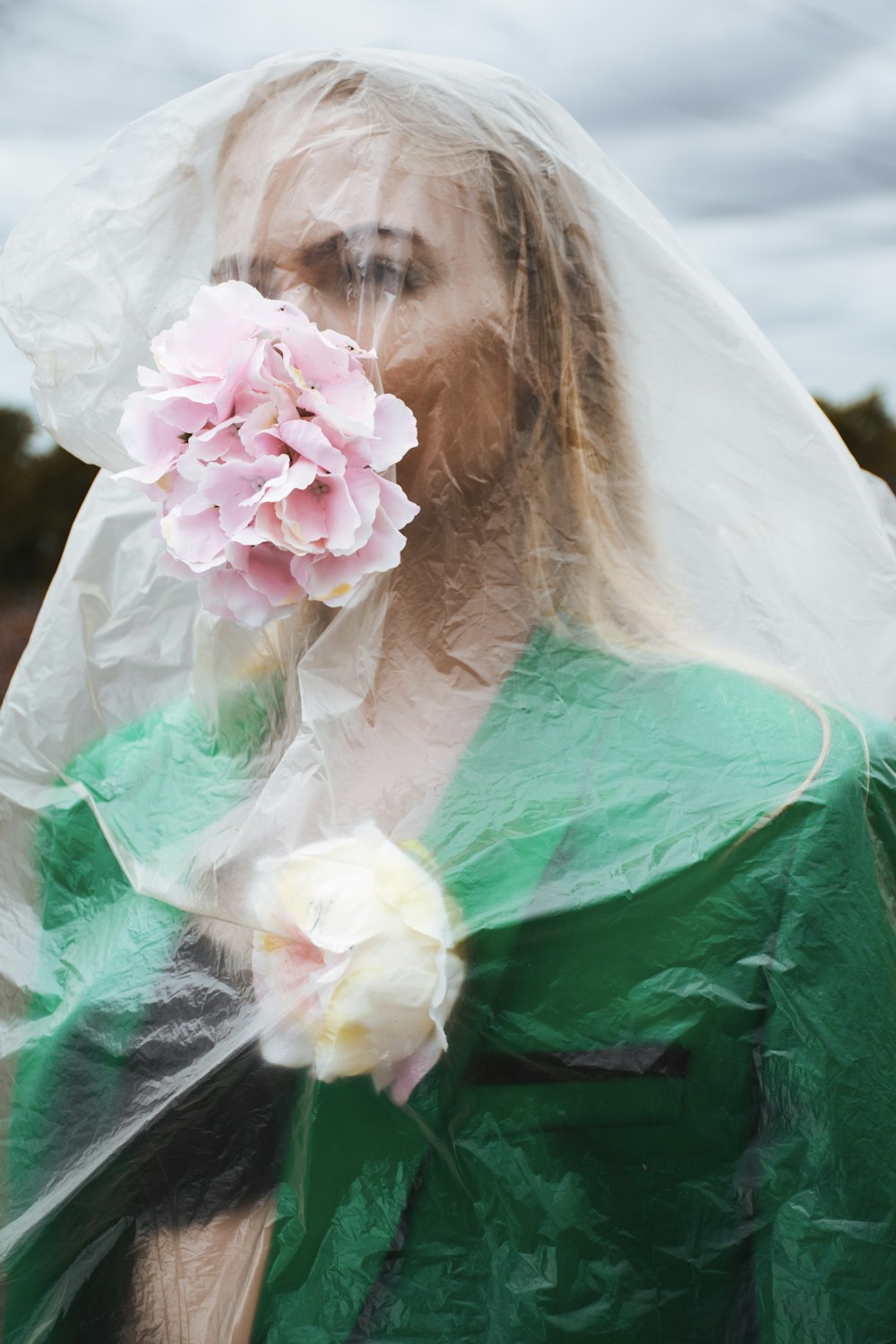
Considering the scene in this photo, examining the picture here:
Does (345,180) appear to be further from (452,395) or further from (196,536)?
(196,536)

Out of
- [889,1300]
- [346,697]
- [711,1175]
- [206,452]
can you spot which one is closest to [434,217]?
[206,452]

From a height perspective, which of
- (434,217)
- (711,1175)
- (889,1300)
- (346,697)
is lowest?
(889,1300)

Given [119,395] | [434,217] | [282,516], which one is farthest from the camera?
[119,395]

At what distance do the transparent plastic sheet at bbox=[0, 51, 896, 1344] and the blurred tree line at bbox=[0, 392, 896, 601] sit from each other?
5.18ft

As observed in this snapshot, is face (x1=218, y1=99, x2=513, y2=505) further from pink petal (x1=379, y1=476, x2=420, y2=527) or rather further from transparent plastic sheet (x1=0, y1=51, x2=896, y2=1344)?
pink petal (x1=379, y1=476, x2=420, y2=527)

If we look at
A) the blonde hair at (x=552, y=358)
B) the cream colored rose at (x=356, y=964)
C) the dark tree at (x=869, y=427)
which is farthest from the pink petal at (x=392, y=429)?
the dark tree at (x=869, y=427)

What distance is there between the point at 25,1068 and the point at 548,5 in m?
1.19

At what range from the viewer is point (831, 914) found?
0.90 metres

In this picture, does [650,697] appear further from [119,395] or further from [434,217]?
[119,395]

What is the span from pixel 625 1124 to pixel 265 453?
0.60 m

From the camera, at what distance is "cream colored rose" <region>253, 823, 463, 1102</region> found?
2.75 feet

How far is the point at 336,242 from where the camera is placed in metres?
0.96

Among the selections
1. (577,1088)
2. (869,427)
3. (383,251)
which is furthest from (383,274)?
(869,427)

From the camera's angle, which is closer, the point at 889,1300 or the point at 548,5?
the point at 889,1300
